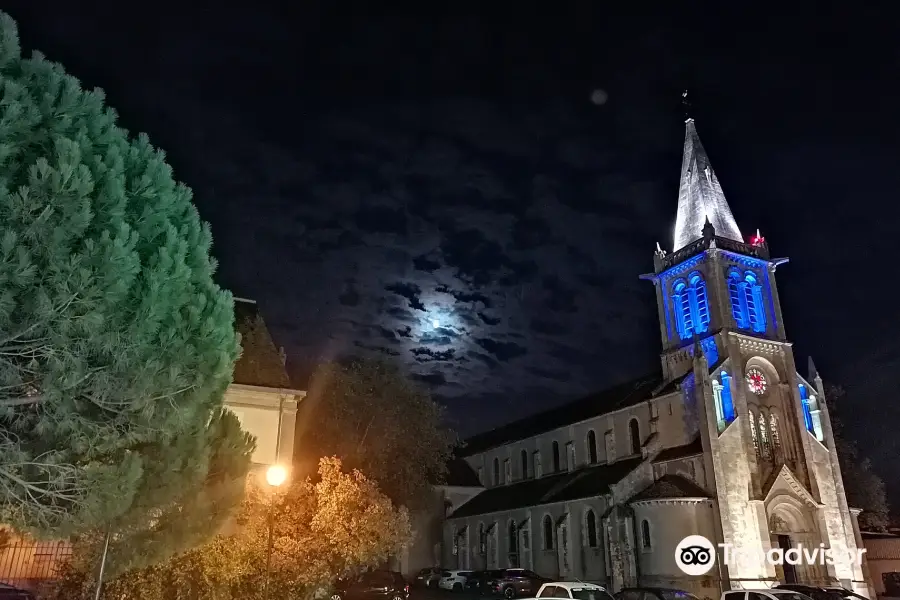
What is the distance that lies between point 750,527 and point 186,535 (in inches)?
1238

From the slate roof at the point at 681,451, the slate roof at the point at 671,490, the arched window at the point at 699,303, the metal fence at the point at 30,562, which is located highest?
the arched window at the point at 699,303

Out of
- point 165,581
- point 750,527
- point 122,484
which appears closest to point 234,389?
point 165,581

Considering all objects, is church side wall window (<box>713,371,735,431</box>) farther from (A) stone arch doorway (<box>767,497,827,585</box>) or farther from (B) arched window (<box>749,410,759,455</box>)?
(A) stone arch doorway (<box>767,497,827,585</box>)

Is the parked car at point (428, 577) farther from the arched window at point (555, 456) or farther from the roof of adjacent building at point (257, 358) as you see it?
the roof of adjacent building at point (257, 358)

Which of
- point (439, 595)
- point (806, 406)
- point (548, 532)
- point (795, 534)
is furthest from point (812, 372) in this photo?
point (439, 595)

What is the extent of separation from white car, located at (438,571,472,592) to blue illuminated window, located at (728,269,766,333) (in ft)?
74.8

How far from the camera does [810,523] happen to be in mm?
36469

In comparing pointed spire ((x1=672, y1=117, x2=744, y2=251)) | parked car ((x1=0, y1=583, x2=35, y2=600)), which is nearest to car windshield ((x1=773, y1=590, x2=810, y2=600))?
parked car ((x1=0, y1=583, x2=35, y2=600))

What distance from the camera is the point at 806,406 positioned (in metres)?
41.4

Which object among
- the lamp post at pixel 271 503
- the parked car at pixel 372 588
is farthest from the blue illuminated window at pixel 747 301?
the lamp post at pixel 271 503

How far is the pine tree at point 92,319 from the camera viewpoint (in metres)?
8.38

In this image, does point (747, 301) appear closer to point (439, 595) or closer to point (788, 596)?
point (439, 595)

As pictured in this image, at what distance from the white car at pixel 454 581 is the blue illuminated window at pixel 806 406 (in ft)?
74.6

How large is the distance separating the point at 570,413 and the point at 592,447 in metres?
5.20
